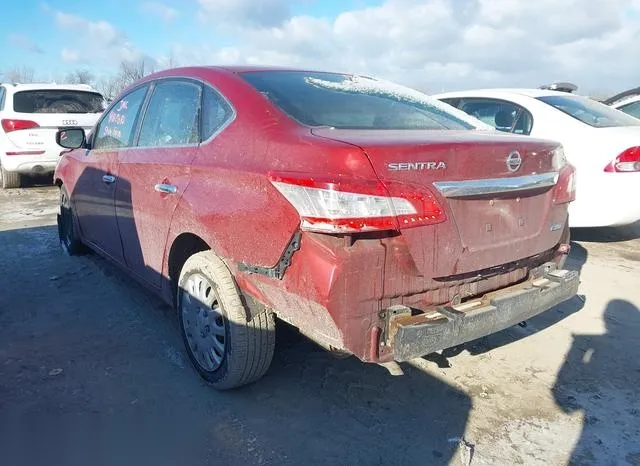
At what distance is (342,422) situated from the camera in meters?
2.56

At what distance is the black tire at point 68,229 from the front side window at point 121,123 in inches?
31.6

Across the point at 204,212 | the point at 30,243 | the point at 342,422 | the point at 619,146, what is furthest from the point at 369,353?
the point at 30,243

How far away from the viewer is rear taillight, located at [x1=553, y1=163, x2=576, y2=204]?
2666 mm

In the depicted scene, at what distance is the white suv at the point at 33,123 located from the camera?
8031 millimetres

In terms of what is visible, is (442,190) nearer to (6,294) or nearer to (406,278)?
(406,278)

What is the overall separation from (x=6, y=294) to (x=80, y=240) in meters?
0.77

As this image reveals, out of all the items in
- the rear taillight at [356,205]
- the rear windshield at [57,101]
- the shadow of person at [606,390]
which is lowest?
the shadow of person at [606,390]

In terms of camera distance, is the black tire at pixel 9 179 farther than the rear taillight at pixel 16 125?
Yes

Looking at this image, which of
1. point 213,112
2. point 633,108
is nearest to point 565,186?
point 213,112

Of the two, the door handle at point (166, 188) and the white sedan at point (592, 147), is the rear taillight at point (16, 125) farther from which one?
the white sedan at point (592, 147)

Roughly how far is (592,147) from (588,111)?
672 millimetres

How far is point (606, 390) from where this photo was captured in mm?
2865

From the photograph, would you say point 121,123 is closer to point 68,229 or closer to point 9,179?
point 68,229

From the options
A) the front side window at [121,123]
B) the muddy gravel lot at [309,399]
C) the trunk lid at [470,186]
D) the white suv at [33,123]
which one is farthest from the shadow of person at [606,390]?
the white suv at [33,123]
